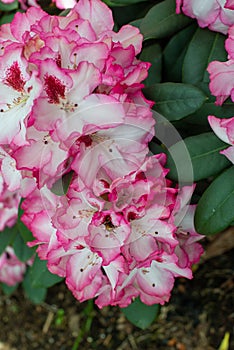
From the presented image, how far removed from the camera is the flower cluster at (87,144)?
0.81m

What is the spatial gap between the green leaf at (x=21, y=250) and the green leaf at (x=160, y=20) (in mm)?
765

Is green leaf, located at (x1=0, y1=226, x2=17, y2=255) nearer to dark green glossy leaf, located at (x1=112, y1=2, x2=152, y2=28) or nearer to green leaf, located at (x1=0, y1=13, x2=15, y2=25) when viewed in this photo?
green leaf, located at (x1=0, y1=13, x2=15, y2=25)

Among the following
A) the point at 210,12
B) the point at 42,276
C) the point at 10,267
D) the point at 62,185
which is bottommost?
the point at 10,267

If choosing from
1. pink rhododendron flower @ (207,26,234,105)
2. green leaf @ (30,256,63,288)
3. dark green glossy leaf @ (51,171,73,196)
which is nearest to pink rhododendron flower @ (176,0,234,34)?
pink rhododendron flower @ (207,26,234,105)

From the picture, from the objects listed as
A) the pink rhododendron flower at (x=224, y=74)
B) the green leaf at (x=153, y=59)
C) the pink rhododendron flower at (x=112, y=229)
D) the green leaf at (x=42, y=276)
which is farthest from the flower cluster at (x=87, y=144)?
the green leaf at (x=42, y=276)

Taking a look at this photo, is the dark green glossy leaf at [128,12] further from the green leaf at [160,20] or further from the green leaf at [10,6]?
the green leaf at [10,6]

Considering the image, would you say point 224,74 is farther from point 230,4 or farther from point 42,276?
point 42,276

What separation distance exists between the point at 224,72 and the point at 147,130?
15 cm

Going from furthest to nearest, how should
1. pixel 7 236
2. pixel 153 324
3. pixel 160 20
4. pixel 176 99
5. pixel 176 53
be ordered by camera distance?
1. pixel 153 324
2. pixel 7 236
3. pixel 176 53
4. pixel 160 20
5. pixel 176 99

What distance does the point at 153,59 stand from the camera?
115cm

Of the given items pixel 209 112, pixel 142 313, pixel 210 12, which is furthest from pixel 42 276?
pixel 210 12

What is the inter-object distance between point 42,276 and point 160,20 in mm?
634

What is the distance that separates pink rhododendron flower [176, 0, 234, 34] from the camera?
3.24 ft

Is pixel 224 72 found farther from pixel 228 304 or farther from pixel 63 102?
pixel 228 304
